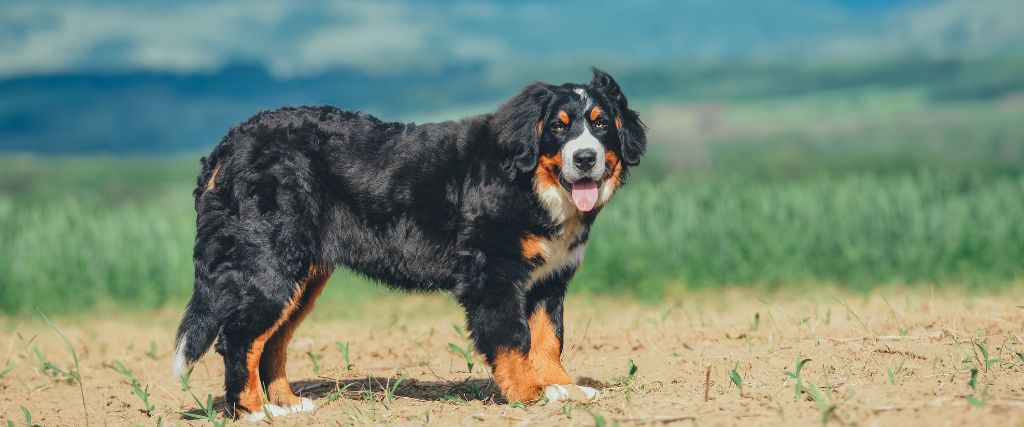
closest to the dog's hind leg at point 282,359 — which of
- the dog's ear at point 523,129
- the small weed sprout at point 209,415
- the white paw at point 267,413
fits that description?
the white paw at point 267,413

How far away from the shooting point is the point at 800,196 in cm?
1486

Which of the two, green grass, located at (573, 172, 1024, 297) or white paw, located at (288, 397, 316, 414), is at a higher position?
green grass, located at (573, 172, 1024, 297)

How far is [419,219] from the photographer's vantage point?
6426 mm

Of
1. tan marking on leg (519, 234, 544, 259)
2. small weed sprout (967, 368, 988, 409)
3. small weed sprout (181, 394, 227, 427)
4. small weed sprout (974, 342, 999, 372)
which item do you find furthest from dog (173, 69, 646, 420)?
small weed sprout (974, 342, 999, 372)

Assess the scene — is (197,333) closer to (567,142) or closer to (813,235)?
(567,142)

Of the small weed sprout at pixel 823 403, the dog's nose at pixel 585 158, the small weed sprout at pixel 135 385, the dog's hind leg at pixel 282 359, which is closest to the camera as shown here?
the small weed sprout at pixel 823 403

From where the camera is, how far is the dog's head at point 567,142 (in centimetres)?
602

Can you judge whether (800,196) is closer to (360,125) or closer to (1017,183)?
(1017,183)

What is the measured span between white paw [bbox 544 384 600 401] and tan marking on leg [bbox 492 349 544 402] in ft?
0.24

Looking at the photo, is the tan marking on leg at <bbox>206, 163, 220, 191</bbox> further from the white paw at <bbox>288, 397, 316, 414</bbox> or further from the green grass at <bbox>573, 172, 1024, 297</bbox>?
the green grass at <bbox>573, 172, 1024, 297</bbox>

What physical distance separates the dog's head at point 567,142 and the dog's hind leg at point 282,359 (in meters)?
1.46

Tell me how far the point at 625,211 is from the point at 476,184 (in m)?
8.47

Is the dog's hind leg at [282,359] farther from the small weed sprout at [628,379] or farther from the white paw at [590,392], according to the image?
the small weed sprout at [628,379]

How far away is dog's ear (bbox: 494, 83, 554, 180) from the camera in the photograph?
6.13 metres
